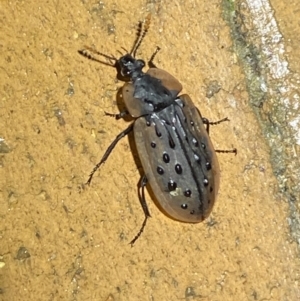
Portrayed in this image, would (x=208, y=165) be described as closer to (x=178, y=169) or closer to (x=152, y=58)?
(x=178, y=169)

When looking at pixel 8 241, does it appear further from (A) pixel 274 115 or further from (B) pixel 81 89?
(A) pixel 274 115

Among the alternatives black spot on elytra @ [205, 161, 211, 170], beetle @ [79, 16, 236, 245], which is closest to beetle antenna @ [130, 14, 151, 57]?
beetle @ [79, 16, 236, 245]

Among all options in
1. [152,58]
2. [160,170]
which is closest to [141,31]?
[152,58]

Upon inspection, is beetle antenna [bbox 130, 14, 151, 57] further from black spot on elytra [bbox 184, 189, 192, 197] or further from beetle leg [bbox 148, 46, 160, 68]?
black spot on elytra [bbox 184, 189, 192, 197]

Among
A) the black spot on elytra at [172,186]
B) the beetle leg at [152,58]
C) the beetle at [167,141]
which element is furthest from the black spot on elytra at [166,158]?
the beetle leg at [152,58]

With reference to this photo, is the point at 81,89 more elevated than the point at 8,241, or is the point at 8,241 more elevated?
the point at 81,89

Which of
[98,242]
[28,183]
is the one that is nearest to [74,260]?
[98,242]
